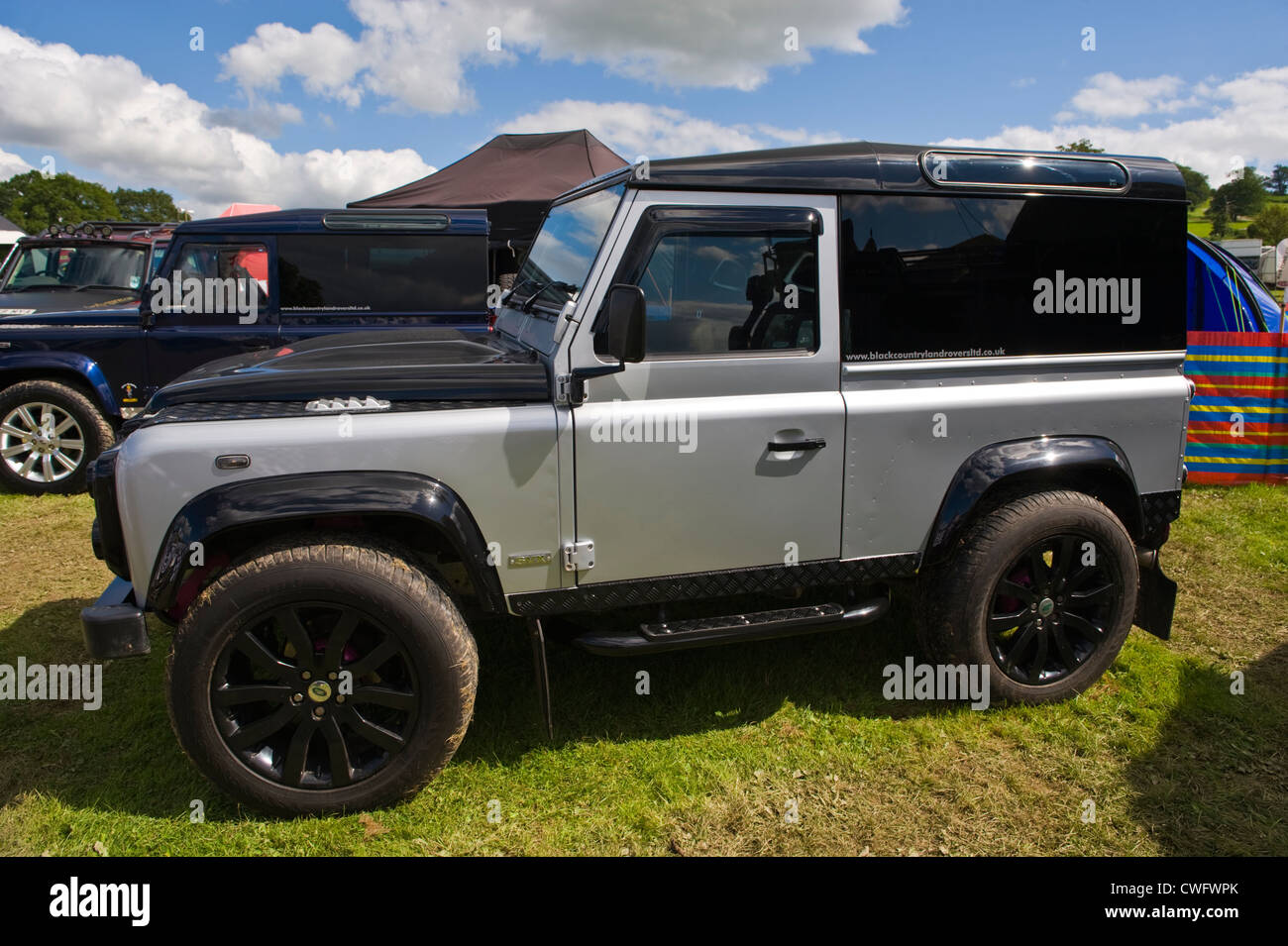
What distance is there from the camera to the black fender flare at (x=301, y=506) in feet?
8.61

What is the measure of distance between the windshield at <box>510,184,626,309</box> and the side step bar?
1.31m

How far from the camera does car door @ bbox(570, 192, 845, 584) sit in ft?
9.82

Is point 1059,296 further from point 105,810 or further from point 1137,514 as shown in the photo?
point 105,810

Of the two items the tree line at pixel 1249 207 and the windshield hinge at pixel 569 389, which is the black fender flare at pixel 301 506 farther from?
the tree line at pixel 1249 207

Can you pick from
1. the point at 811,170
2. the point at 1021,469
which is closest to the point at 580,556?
the point at 811,170

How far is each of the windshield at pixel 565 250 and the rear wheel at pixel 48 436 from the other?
4872mm

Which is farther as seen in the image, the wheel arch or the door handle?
the wheel arch

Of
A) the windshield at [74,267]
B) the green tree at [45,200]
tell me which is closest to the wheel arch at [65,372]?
the windshield at [74,267]

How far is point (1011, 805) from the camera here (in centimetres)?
310

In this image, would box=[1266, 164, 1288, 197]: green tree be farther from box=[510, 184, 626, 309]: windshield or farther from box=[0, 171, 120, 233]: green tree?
box=[0, 171, 120, 233]: green tree

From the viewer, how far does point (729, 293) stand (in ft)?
10.2

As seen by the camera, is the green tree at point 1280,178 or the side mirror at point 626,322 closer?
the side mirror at point 626,322

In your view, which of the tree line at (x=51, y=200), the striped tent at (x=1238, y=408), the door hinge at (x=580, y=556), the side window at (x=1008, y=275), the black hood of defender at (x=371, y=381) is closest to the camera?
the black hood of defender at (x=371, y=381)

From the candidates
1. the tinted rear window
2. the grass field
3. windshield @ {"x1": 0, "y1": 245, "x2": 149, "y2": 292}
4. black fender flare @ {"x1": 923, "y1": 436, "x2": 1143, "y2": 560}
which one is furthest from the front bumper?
windshield @ {"x1": 0, "y1": 245, "x2": 149, "y2": 292}
